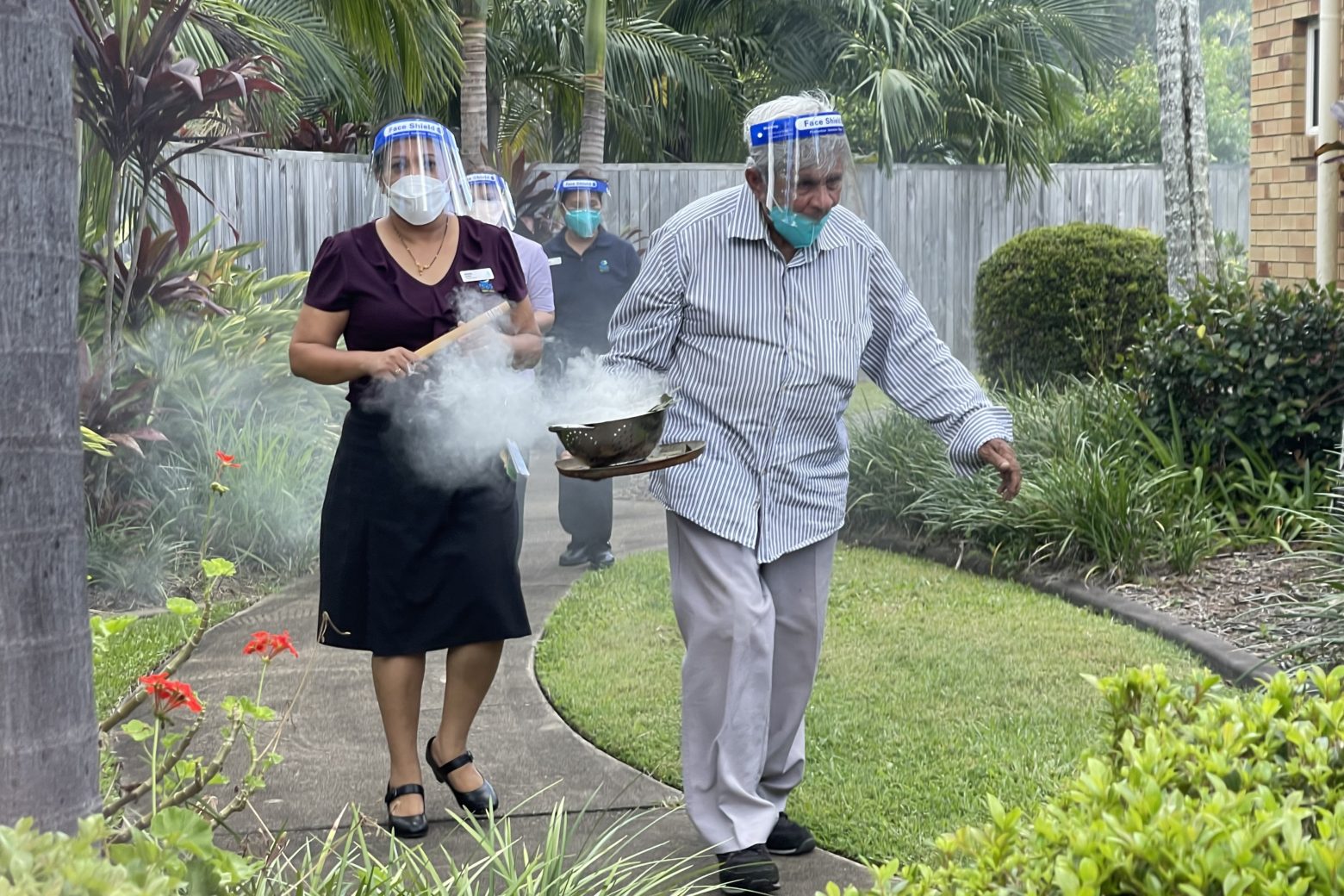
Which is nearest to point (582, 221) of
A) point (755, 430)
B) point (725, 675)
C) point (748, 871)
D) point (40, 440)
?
point (755, 430)

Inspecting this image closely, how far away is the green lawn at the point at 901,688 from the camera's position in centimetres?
482

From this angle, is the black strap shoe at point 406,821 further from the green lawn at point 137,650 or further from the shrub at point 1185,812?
the shrub at point 1185,812

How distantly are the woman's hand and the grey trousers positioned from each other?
34.0 inches

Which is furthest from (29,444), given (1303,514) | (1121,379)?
(1121,379)

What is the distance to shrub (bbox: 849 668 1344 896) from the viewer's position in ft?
6.63

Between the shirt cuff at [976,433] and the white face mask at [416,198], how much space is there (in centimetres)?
165

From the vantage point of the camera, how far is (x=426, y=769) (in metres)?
5.47

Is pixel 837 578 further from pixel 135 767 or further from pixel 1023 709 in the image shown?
pixel 135 767

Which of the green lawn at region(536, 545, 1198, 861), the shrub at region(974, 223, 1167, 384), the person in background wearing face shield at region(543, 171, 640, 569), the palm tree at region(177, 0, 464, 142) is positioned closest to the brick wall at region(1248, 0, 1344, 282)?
the shrub at region(974, 223, 1167, 384)

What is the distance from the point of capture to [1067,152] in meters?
29.8

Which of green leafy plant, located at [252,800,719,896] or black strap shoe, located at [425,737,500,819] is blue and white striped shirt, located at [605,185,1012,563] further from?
black strap shoe, located at [425,737,500,819]

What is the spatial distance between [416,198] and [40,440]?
2.58m

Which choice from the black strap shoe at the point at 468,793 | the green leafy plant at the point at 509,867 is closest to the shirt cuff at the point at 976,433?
the green leafy plant at the point at 509,867

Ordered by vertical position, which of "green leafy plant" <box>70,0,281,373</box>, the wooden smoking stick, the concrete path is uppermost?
"green leafy plant" <box>70,0,281,373</box>
